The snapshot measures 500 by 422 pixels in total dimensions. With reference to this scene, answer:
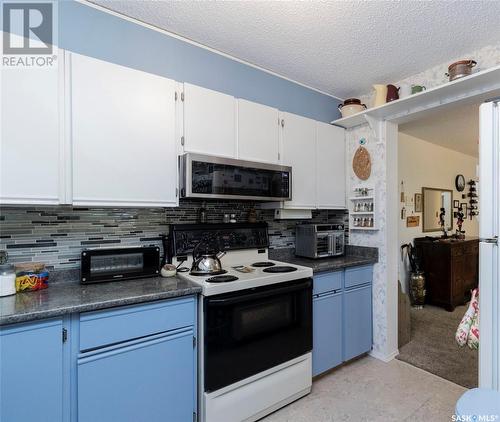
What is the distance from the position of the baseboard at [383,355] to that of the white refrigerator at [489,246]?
145 centimetres

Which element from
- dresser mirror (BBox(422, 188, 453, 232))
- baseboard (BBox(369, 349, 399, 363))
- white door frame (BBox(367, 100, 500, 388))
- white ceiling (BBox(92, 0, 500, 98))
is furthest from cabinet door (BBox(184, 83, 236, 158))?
dresser mirror (BBox(422, 188, 453, 232))

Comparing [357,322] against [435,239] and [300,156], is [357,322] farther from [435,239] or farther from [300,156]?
[435,239]

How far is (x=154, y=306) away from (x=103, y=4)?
1.77 metres

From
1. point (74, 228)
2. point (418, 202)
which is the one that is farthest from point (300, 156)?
point (418, 202)

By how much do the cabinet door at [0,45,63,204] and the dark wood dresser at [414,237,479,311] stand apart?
4340mm

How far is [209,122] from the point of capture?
192cm

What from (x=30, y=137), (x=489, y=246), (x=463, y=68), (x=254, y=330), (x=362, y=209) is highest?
(x=463, y=68)

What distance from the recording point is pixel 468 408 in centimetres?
84

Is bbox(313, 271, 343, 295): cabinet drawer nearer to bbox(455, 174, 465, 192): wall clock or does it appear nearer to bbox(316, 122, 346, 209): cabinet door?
bbox(316, 122, 346, 209): cabinet door

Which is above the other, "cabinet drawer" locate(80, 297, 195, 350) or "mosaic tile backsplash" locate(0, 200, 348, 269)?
"mosaic tile backsplash" locate(0, 200, 348, 269)

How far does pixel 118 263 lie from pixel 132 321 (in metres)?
0.44

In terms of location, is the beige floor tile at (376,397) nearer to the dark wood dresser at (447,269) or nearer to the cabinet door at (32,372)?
the cabinet door at (32,372)

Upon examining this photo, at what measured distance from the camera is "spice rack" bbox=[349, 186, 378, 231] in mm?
2592

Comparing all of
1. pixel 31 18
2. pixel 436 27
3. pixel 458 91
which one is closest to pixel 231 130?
pixel 31 18
